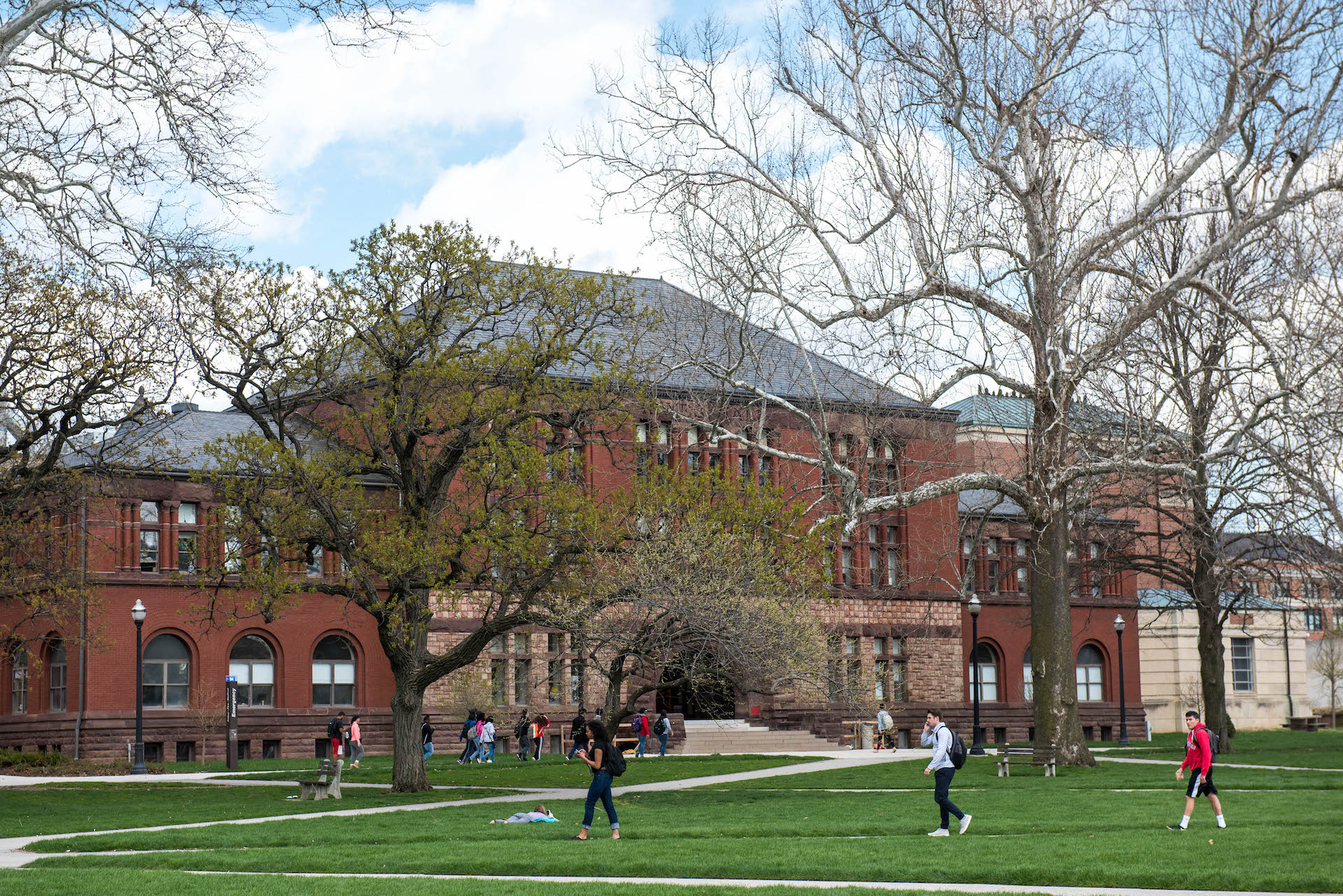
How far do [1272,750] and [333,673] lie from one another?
→ 30.1 meters

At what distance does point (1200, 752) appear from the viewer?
63.6 feet

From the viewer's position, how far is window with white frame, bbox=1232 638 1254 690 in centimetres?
6994

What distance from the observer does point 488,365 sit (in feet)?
97.0

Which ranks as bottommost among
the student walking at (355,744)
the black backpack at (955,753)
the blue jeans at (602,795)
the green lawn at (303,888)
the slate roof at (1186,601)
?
the student walking at (355,744)

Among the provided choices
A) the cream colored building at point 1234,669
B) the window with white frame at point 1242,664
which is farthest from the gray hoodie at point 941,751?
the window with white frame at point 1242,664

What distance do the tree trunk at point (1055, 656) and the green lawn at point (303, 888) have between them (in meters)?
20.5

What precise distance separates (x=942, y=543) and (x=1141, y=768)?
2593 cm

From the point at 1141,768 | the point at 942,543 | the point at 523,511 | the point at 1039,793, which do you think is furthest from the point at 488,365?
the point at 942,543

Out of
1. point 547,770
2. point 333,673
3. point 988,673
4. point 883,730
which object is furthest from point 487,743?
point 988,673

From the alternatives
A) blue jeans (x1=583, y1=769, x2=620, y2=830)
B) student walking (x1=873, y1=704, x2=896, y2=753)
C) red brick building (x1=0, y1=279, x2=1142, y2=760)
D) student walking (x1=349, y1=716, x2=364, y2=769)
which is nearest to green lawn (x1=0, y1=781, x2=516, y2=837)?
red brick building (x1=0, y1=279, x2=1142, y2=760)

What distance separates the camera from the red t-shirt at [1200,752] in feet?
63.2

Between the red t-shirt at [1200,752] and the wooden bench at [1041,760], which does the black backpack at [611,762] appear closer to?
the red t-shirt at [1200,752]

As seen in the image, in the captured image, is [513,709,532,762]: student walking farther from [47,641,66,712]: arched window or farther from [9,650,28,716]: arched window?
[9,650,28,716]: arched window

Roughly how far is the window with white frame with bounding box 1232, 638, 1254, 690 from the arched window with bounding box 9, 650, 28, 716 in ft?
174
